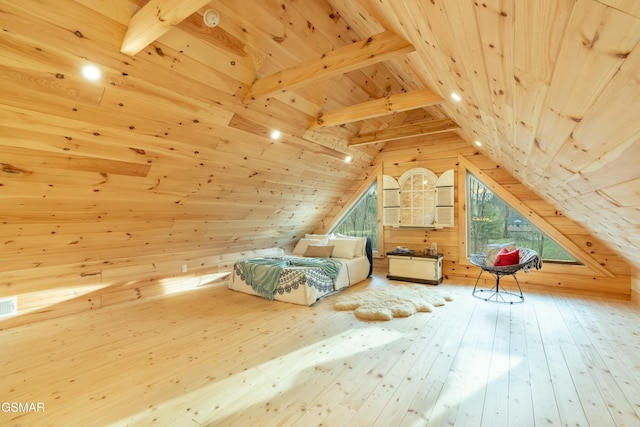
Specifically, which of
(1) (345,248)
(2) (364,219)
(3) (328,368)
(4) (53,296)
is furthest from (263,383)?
(2) (364,219)

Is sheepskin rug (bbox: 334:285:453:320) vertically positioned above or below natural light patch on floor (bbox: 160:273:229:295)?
below

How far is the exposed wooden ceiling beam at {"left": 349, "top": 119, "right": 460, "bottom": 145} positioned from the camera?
14.0 ft

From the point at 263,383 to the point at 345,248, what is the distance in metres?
3.30

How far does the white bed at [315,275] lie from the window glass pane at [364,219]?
0.84m

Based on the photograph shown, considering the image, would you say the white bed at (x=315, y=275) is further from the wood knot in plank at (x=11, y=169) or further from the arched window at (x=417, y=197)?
the wood knot in plank at (x=11, y=169)

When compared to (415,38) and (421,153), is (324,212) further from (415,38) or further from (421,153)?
(415,38)

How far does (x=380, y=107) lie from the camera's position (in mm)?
3463

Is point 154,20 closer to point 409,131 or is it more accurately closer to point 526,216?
point 409,131

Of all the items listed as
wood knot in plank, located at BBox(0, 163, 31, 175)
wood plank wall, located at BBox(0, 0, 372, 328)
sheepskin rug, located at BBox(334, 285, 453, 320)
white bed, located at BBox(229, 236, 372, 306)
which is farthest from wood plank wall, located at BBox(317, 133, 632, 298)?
wood knot in plank, located at BBox(0, 163, 31, 175)

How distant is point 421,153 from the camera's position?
5555 millimetres

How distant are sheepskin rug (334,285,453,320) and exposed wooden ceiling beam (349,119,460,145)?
2290mm

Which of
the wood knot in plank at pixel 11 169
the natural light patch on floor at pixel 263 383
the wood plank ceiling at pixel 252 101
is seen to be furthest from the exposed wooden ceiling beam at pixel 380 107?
the wood knot in plank at pixel 11 169

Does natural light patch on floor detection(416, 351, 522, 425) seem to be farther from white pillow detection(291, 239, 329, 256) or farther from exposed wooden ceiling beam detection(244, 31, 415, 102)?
white pillow detection(291, 239, 329, 256)

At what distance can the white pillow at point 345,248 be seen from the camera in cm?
533
